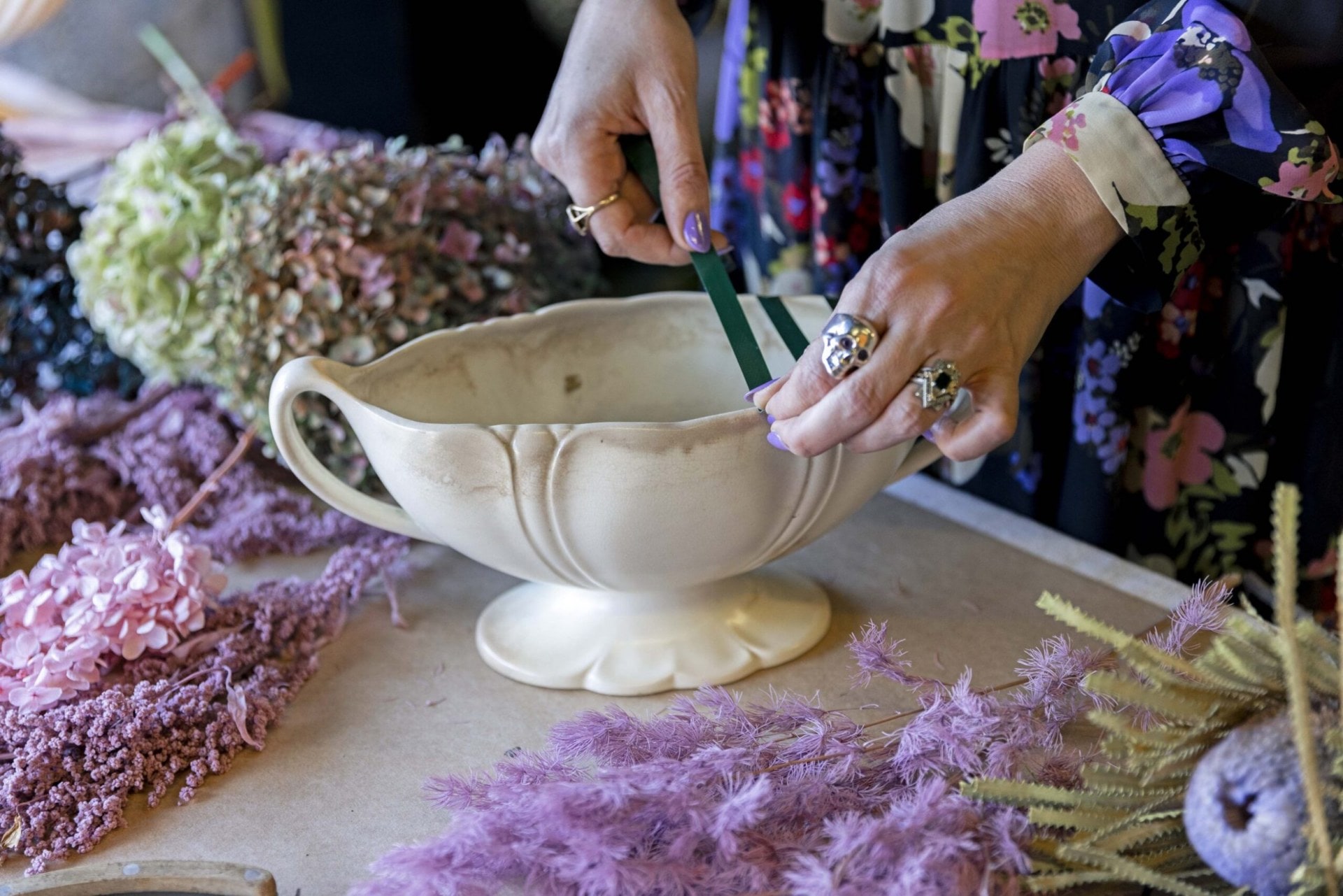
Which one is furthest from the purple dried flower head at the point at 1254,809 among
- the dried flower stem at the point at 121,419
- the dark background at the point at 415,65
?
the dark background at the point at 415,65

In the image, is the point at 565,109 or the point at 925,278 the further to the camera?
the point at 565,109

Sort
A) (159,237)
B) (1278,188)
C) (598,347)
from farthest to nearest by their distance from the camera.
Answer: (159,237) < (598,347) < (1278,188)

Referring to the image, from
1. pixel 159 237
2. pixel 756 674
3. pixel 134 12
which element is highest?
pixel 134 12

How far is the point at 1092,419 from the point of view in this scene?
2.69 ft

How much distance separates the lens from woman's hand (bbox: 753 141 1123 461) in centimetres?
53

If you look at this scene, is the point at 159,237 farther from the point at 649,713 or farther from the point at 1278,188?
the point at 1278,188

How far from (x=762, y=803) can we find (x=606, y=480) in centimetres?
18

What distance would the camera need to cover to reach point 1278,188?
57 cm

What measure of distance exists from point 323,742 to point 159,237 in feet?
1.69

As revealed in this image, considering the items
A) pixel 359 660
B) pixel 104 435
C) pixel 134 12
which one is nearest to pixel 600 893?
pixel 359 660

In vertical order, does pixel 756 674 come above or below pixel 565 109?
below

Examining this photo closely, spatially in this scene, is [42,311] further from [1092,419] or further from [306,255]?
[1092,419]

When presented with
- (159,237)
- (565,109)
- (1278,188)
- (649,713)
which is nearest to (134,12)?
(159,237)

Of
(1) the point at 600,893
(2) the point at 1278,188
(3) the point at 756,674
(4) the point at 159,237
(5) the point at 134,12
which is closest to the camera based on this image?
(1) the point at 600,893
